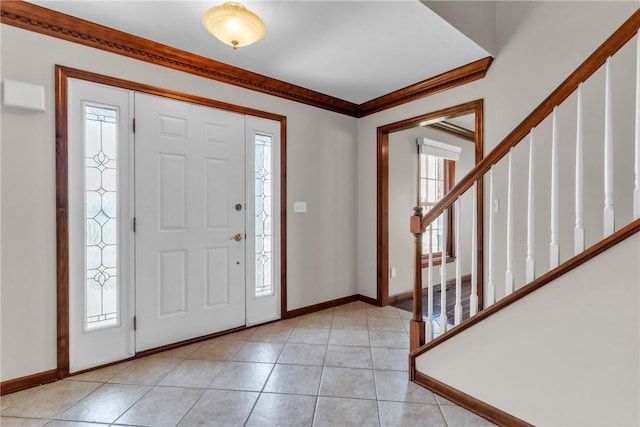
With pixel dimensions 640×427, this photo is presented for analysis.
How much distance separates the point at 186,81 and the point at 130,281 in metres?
1.69

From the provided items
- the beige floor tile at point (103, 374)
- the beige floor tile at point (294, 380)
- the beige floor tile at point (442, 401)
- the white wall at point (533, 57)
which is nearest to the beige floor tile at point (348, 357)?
the beige floor tile at point (294, 380)

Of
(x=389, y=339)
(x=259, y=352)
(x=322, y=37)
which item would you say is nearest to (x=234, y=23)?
(x=322, y=37)

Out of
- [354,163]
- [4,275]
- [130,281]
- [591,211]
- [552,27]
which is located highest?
[552,27]

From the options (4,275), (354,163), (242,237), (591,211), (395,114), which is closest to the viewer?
(4,275)

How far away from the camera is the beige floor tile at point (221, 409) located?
1636mm

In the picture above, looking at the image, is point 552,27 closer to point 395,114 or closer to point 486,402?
point 395,114

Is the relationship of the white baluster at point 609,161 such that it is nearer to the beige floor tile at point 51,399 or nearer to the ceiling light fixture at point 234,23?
the ceiling light fixture at point 234,23

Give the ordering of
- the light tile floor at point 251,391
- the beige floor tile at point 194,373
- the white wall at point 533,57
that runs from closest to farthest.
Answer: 1. the light tile floor at point 251,391
2. the beige floor tile at point 194,373
3. the white wall at point 533,57

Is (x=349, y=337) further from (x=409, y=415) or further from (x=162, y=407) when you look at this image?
(x=162, y=407)

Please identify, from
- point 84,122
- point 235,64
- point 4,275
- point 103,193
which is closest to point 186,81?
point 235,64

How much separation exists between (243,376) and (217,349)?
1.70 feet

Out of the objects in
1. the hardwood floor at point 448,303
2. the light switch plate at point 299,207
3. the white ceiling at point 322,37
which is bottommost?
the hardwood floor at point 448,303

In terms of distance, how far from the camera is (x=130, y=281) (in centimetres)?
232

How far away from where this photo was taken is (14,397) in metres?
1.84
